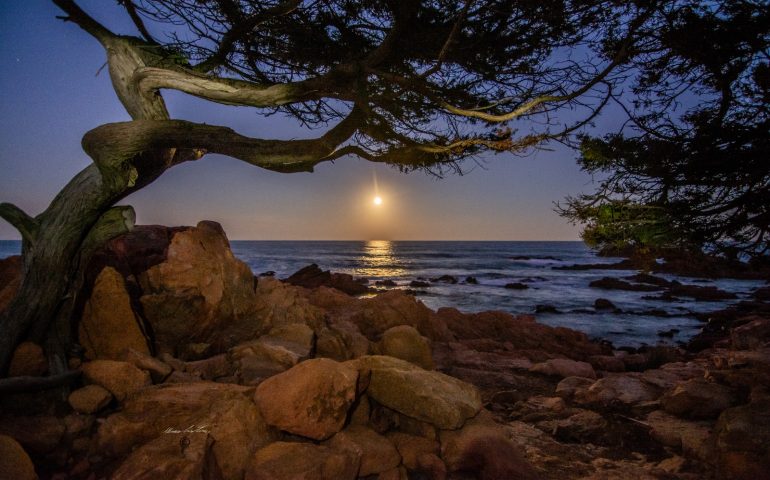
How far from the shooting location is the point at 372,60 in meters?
3.12

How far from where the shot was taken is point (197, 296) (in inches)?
179

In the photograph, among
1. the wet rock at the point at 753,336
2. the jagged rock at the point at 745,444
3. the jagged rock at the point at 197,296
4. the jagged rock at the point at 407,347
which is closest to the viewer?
the jagged rock at the point at 745,444

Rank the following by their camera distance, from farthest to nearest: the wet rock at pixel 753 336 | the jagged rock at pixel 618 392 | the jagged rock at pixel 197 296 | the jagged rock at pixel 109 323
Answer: the wet rock at pixel 753 336, the jagged rock at pixel 618 392, the jagged rock at pixel 197 296, the jagged rock at pixel 109 323

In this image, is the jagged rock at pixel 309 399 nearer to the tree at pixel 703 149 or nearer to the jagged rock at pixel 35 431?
the jagged rock at pixel 35 431

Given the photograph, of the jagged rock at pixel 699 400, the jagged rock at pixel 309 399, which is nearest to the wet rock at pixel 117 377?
the jagged rock at pixel 309 399

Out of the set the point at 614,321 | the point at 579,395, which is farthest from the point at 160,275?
the point at 614,321

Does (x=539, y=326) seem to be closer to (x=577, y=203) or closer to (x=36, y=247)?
(x=577, y=203)

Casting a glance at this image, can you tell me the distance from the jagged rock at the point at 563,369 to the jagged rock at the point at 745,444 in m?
3.05

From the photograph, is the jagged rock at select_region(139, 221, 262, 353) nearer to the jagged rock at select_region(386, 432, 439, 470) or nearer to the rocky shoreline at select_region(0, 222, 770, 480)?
the rocky shoreline at select_region(0, 222, 770, 480)

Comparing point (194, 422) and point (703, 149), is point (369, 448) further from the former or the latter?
point (703, 149)

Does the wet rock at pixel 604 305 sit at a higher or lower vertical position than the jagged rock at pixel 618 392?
lower

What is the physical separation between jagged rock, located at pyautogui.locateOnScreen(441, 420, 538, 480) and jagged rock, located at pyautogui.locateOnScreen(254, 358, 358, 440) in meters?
0.96

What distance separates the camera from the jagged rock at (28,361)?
2926mm

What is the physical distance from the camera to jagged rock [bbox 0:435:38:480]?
208cm
